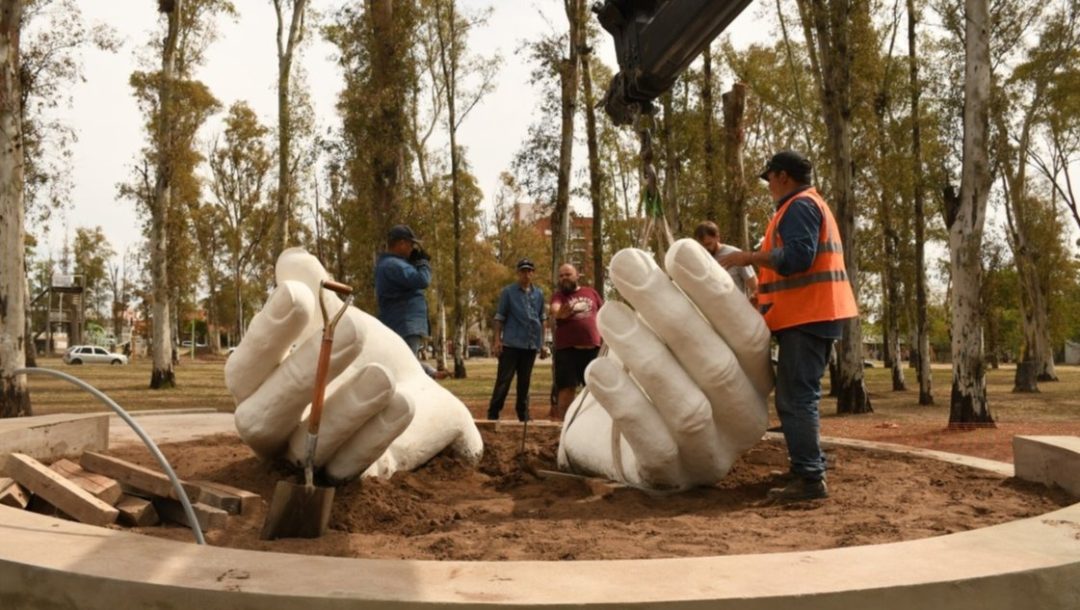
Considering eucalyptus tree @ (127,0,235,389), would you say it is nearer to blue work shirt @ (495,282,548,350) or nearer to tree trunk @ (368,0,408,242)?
tree trunk @ (368,0,408,242)

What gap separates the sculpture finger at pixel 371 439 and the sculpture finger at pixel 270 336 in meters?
0.60

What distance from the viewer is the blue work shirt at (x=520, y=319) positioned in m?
9.62

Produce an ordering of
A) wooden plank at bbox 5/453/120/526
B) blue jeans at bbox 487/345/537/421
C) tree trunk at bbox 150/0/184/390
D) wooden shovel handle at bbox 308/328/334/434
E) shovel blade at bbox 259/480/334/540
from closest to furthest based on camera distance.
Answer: shovel blade at bbox 259/480/334/540 → wooden shovel handle at bbox 308/328/334/434 → wooden plank at bbox 5/453/120/526 → blue jeans at bbox 487/345/537/421 → tree trunk at bbox 150/0/184/390

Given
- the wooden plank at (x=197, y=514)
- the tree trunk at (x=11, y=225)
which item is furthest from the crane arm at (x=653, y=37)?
the tree trunk at (x=11, y=225)

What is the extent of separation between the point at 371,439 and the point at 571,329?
16.7 ft

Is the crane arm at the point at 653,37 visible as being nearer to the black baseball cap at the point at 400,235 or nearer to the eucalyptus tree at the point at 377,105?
the black baseball cap at the point at 400,235

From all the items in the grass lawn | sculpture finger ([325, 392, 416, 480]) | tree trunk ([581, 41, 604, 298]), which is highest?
tree trunk ([581, 41, 604, 298])

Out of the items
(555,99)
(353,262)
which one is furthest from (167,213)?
(555,99)

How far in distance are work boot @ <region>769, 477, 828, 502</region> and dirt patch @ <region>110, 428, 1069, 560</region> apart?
0.26ft

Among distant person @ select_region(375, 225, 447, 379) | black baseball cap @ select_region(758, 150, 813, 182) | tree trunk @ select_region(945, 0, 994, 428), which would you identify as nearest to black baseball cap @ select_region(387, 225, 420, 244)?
distant person @ select_region(375, 225, 447, 379)

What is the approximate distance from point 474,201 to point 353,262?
41.0 feet

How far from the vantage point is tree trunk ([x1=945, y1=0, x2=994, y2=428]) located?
11789mm

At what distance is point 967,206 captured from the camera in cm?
1198

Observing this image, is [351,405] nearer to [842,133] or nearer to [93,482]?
[93,482]
